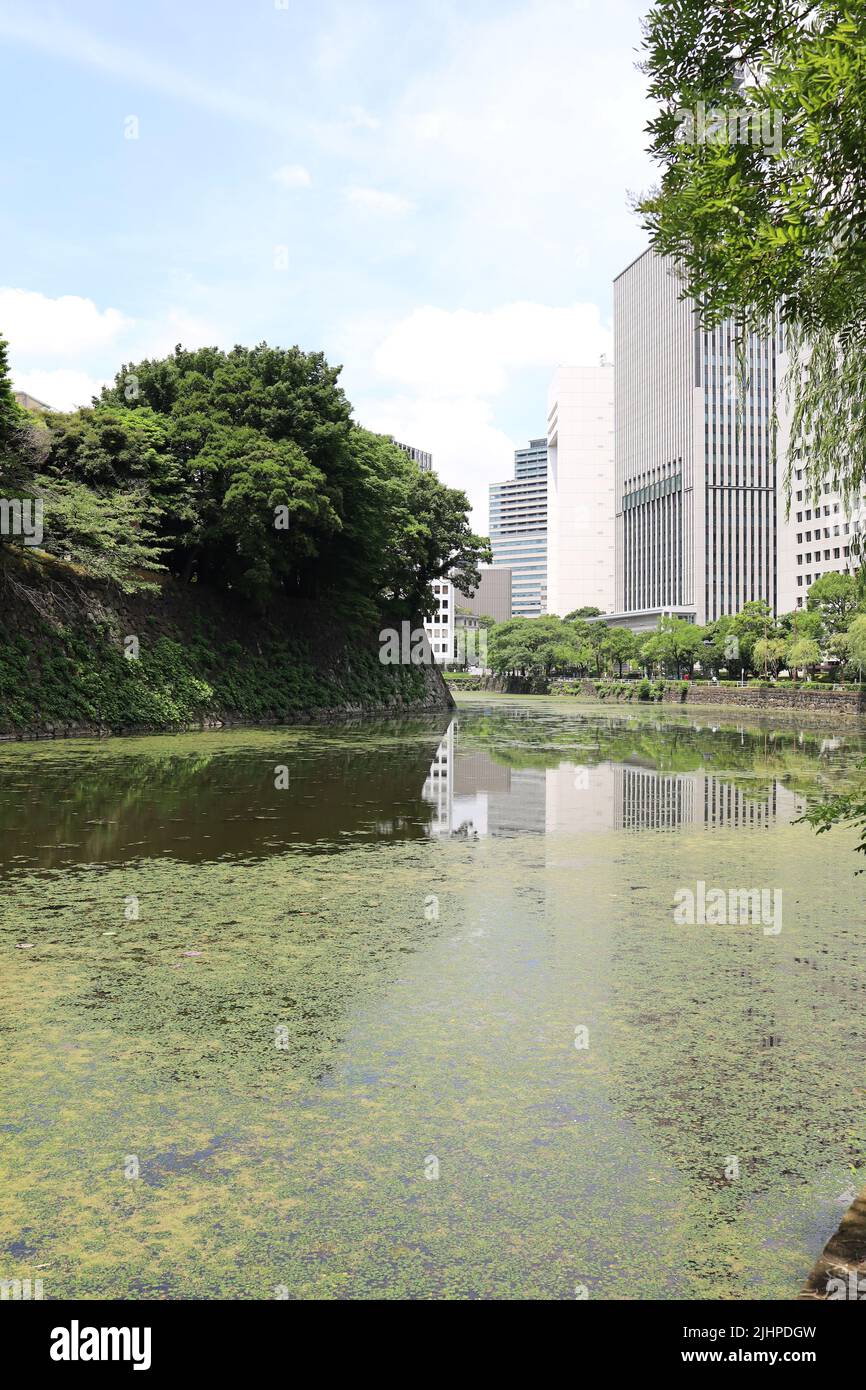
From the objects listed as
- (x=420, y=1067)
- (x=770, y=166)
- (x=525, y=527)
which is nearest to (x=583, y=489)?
(x=525, y=527)

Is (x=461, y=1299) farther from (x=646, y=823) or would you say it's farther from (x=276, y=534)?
(x=276, y=534)

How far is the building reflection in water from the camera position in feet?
36.1

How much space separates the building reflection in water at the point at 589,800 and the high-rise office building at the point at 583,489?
5471 inches

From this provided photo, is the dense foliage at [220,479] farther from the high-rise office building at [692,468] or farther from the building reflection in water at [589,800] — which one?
the high-rise office building at [692,468]

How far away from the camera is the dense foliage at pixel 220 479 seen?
24266 millimetres

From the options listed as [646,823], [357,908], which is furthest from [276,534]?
[357,908]

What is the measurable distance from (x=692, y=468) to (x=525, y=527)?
81.8 m

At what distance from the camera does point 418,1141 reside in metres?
3.32

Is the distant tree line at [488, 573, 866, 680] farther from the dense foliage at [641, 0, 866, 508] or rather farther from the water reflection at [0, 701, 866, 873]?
the dense foliage at [641, 0, 866, 508]

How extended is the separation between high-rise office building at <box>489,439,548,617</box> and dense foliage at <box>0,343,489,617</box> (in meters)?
149

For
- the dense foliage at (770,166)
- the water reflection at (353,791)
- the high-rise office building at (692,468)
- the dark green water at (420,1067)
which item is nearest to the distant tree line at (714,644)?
the water reflection at (353,791)

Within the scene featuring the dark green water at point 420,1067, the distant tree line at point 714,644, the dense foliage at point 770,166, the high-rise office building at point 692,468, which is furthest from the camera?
the high-rise office building at point 692,468

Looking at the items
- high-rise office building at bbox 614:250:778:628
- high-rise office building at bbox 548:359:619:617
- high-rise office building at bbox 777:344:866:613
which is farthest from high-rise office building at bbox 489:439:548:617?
high-rise office building at bbox 777:344:866:613

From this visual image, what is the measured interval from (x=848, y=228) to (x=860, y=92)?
2.49 ft
